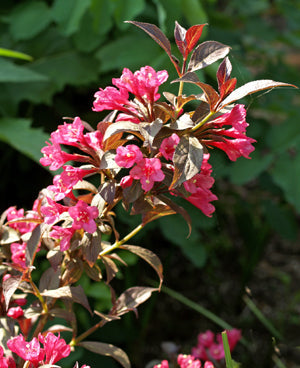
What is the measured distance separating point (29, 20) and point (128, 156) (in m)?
1.08

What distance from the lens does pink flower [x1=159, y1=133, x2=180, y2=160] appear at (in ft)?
1.41

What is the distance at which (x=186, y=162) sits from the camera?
0.41 meters

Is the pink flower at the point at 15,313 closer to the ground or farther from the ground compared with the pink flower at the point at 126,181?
closer to the ground

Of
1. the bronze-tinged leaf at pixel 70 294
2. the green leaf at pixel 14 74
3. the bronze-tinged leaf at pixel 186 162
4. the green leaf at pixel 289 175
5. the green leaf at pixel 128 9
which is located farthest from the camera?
the green leaf at pixel 289 175

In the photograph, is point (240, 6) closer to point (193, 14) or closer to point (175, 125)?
point (193, 14)

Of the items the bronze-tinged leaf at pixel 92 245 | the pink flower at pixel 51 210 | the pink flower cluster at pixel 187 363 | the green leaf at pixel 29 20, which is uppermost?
the pink flower at pixel 51 210

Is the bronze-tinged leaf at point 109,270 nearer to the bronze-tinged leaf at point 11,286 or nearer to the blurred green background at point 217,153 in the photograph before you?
the bronze-tinged leaf at point 11,286

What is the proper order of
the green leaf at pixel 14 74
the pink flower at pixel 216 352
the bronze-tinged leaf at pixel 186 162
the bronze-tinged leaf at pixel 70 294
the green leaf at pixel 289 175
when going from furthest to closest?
the green leaf at pixel 289 175
the green leaf at pixel 14 74
the pink flower at pixel 216 352
the bronze-tinged leaf at pixel 70 294
the bronze-tinged leaf at pixel 186 162

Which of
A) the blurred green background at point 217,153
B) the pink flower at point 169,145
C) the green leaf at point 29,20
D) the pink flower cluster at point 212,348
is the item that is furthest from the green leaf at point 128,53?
the pink flower at point 169,145

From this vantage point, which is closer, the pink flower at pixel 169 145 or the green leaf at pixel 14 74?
the pink flower at pixel 169 145

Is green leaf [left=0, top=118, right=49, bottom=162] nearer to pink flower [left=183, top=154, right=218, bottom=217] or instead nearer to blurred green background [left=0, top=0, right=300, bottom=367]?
blurred green background [left=0, top=0, right=300, bottom=367]

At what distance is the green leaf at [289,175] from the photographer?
4.10 ft

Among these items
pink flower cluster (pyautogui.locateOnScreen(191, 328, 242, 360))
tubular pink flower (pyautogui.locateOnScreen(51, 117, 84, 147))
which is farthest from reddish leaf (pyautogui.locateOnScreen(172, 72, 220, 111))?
pink flower cluster (pyautogui.locateOnScreen(191, 328, 242, 360))

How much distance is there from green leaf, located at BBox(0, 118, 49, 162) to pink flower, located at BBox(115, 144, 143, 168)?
2.11ft
